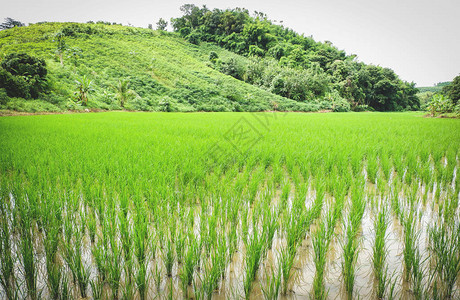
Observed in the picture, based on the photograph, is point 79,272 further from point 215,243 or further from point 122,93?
point 122,93

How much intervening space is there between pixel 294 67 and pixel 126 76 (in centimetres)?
2735

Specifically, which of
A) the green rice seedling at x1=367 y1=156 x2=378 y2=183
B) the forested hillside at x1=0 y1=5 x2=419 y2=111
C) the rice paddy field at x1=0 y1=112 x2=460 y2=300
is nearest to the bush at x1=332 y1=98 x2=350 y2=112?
the forested hillside at x1=0 y1=5 x2=419 y2=111

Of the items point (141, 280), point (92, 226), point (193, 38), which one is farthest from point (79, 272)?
point (193, 38)

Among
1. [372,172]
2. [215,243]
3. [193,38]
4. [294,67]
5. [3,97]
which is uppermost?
[193,38]

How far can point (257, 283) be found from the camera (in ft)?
3.79

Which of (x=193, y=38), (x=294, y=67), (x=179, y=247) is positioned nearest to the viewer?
(x=179, y=247)

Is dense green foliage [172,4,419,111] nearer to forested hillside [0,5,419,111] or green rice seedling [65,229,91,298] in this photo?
forested hillside [0,5,419,111]

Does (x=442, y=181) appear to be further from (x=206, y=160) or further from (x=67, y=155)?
(x=67, y=155)

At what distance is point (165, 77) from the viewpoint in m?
23.5

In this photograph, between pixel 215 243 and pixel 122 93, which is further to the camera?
pixel 122 93

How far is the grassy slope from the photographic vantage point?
16.2 m

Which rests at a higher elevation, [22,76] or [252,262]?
[22,76]

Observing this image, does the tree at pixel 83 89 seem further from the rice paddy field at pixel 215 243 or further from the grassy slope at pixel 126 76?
the rice paddy field at pixel 215 243

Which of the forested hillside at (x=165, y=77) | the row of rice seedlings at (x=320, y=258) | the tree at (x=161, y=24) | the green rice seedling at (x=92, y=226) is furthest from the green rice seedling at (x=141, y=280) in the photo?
the tree at (x=161, y=24)
